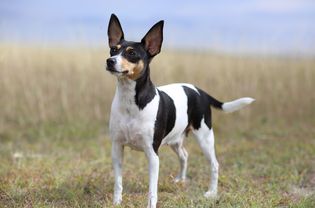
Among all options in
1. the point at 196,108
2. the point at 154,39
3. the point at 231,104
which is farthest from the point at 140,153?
the point at 154,39

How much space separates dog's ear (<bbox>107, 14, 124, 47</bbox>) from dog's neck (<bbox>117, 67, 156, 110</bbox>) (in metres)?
0.44

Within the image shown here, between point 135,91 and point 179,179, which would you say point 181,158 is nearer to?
point 179,179

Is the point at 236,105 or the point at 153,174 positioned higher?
the point at 236,105

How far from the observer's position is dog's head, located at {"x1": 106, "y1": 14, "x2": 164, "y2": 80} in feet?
15.1

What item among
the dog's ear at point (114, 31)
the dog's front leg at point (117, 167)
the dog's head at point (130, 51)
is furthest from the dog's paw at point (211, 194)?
the dog's ear at point (114, 31)

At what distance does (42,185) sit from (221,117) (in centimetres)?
506

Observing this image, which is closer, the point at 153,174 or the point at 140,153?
the point at 153,174

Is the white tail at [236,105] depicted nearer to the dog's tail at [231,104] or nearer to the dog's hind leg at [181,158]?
the dog's tail at [231,104]

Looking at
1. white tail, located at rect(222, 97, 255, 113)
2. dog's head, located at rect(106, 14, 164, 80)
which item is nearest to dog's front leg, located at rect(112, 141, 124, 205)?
dog's head, located at rect(106, 14, 164, 80)

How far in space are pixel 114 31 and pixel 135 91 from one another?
631mm

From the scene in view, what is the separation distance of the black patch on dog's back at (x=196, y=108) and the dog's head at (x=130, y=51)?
94 centimetres

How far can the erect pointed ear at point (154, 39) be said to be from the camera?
495cm

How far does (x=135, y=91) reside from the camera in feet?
16.1

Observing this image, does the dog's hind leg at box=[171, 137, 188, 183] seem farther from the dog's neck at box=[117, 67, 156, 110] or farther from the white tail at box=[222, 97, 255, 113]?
the dog's neck at box=[117, 67, 156, 110]
